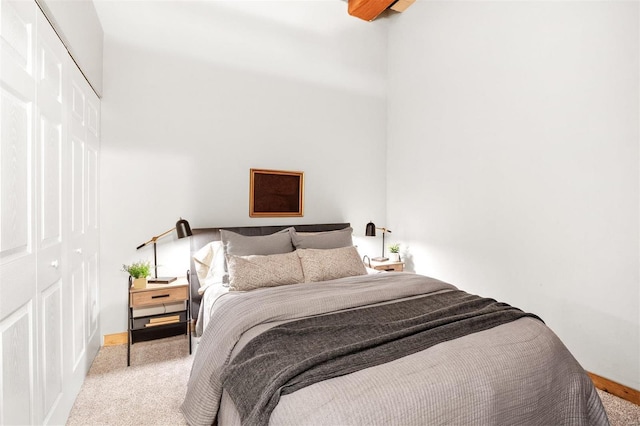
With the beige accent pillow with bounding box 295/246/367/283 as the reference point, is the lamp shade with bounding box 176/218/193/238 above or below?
above

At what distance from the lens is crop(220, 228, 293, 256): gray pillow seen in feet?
9.37

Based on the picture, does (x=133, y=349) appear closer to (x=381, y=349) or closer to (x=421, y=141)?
(x=381, y=349)

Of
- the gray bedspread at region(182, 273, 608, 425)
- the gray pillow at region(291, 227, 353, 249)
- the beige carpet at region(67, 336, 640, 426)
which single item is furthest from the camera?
the gray pillow at region(291, 227, 353, 249)

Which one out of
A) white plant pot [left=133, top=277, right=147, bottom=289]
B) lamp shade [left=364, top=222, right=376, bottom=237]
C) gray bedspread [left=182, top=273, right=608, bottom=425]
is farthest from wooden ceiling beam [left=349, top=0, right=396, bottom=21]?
white plant pot [left=133, top=277, right=147, bottom=289]

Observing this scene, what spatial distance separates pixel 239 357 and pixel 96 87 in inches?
90.7

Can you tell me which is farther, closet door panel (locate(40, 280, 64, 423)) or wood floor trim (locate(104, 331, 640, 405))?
wood floor trim (locate(104, 331, 640, 405))

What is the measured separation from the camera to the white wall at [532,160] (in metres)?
2.35

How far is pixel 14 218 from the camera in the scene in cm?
135

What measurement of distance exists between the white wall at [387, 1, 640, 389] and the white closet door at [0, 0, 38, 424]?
320 centimetres

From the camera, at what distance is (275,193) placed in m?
3.57

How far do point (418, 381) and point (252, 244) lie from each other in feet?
6.16

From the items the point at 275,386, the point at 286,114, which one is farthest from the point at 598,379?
the point at 286,114

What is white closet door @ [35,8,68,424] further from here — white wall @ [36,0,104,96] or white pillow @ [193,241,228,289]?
white pillow @ [193,241,228,289]

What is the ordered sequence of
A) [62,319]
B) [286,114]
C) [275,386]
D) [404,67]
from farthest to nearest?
[404,67] → [286,114] → [62,319] → [275,386]
